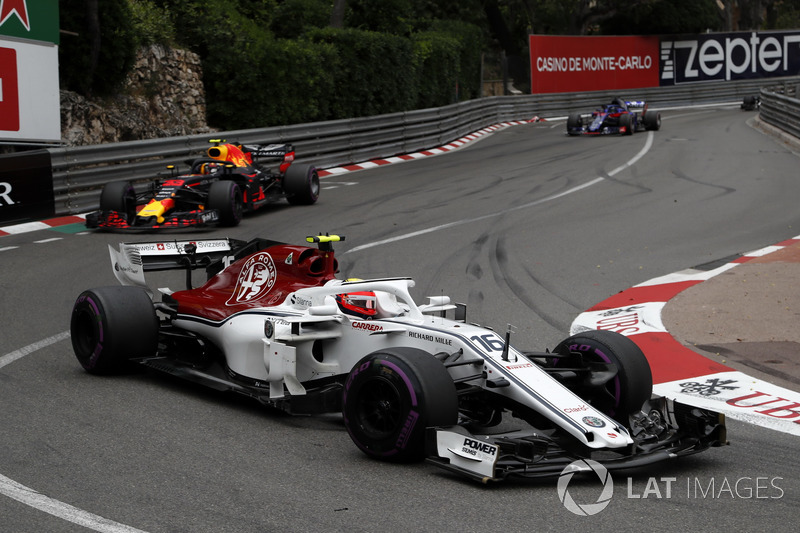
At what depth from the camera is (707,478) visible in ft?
17.3

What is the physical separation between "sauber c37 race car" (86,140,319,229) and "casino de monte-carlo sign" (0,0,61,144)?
2.20 meters

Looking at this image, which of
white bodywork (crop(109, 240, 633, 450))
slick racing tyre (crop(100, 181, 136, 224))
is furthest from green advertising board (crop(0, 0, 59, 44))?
white bodywork (crop(109, 240, 633, 450))

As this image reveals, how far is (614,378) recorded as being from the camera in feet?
19.6

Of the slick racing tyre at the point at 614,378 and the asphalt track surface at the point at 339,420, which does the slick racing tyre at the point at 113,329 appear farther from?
the slick racing tyre at the point at 614,378

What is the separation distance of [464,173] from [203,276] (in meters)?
11.0

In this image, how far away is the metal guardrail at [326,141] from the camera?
52.3 feet

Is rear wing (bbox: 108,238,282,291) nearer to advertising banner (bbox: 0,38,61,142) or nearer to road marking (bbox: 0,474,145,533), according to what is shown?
road marking (bbox: 0,474,145,533)

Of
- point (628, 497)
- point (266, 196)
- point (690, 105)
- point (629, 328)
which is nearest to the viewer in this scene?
point (628, 497)

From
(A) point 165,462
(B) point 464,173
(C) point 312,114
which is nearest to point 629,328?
(A) point 165,462

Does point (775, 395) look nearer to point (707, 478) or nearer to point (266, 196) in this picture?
point (707, 478)

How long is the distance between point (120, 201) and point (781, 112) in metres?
21.8

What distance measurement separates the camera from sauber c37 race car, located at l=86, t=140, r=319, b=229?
562 inches

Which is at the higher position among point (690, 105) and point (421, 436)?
point (690, 105)

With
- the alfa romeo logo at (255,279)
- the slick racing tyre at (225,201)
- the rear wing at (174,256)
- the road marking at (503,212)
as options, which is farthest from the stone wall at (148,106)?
the alfa romeo logo at (255,279)
